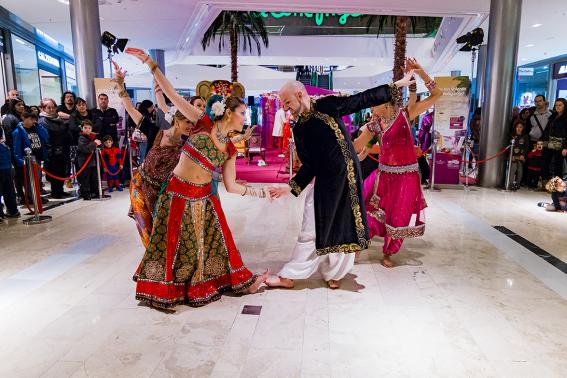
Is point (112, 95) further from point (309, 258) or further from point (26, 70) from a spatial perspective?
point (309, 258)

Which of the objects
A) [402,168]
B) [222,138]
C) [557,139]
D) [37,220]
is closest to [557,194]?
[557,139]

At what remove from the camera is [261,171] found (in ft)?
31.9

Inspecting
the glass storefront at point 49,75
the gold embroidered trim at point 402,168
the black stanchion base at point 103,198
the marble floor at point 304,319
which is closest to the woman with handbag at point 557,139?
the marble floor at point 304,319

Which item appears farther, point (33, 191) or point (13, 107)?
point (13, 107)

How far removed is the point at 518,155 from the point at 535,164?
39 centimetres

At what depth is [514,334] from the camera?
8.02ft

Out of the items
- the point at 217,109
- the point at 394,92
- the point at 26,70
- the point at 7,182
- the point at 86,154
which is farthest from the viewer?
the point at 26,70

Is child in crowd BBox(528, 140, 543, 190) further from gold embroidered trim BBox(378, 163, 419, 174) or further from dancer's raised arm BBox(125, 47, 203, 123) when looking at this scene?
dancer's raised arm BBox(125, 47, 203, 123)

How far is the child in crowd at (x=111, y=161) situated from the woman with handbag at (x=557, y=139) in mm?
7672

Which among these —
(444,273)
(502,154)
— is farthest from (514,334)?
(502,154)

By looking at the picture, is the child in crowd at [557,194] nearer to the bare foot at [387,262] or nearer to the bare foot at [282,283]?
the bare foot at [387,262]

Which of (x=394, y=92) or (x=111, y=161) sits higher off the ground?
(x=394, y=92)

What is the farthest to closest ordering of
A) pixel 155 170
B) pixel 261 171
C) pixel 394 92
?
pixel 261 171 < pixel 155 170 < pixel 394 92

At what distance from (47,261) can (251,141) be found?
8584 millimetres
